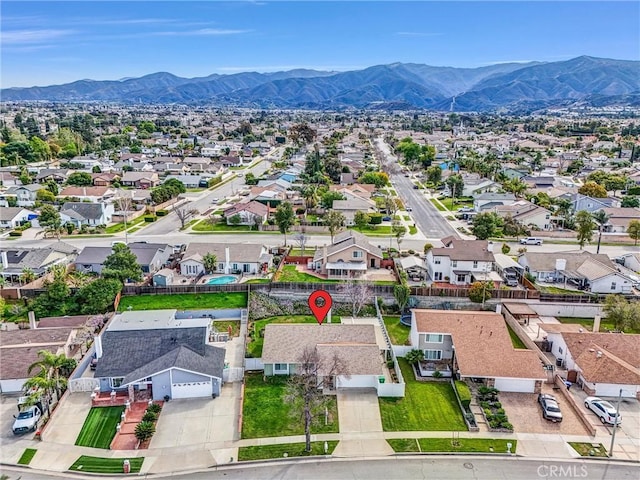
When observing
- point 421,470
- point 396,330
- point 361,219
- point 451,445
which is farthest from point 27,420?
point 361,219

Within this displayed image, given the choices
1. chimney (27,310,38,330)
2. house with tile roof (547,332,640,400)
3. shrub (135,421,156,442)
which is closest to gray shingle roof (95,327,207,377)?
shrub (135,421,156,442)

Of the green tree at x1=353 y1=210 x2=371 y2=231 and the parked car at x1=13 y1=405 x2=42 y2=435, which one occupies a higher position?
the green tree at x1=353 y1=210 x2=371 y2=231

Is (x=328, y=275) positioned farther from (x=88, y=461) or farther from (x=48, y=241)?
(x=48, y=241)

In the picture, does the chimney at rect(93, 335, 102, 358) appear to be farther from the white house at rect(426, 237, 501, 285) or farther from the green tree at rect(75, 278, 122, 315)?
the white house at rect(426, 237, 501, 285)

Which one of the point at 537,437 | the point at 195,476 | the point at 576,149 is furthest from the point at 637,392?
the point at 576,149

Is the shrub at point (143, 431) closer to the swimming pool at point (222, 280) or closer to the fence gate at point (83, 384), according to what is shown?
the fence gate at point (83, 384)

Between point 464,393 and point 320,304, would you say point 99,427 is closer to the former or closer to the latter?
point 320,304
